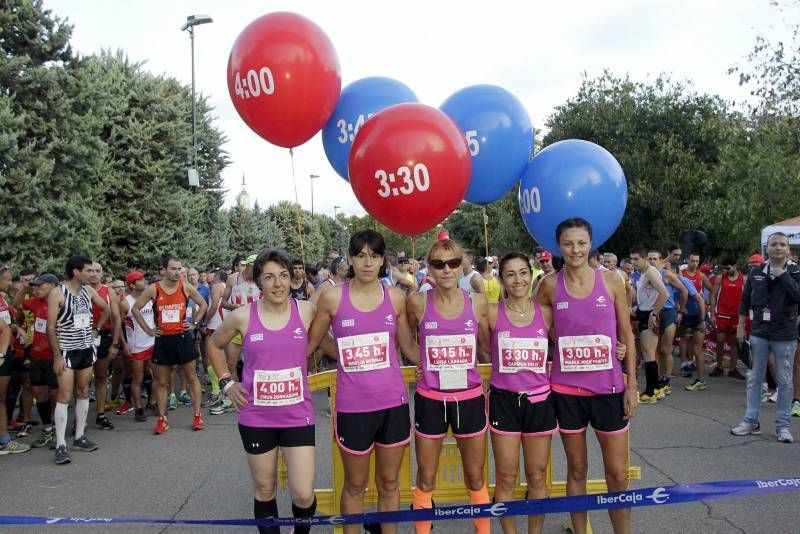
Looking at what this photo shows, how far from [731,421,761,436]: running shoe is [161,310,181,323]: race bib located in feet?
19.9

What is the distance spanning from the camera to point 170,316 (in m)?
6.89

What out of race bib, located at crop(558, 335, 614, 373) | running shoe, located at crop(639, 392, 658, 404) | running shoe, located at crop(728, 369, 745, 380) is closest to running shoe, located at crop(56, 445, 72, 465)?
race bib, located at crop(558, 335, 614, 373)

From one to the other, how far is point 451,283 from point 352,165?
3.79 ft

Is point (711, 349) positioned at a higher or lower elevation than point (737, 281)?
lower

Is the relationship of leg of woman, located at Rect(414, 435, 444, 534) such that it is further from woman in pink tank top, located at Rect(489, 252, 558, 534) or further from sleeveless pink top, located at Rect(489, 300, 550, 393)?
sleeveless pink top, located at Rect(489, 300, 550, 393)

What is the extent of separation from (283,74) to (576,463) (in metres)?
3.20

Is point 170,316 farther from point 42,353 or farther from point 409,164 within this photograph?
point 409,164

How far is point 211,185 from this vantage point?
2373 cm

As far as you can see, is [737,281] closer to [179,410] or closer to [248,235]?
[179,410]

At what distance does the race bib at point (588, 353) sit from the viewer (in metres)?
3.44

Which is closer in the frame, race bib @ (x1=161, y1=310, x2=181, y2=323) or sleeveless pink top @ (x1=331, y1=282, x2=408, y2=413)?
sleeveless pink top @ (x1=331, y1=282, x2=408, y2=413)

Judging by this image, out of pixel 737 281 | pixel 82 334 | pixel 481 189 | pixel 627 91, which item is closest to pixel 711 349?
pixel 737 281

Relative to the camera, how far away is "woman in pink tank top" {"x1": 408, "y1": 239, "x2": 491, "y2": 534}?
338 cm

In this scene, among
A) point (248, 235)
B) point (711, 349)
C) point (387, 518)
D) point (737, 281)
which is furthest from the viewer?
point (248, 235)
